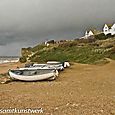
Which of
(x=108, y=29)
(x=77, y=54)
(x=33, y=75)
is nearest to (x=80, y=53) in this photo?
(x=77, y=54)

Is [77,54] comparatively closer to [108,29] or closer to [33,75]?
[33,75]

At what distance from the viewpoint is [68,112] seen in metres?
11.5

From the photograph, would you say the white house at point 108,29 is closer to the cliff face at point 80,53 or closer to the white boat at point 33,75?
the cliff face at point 80,53

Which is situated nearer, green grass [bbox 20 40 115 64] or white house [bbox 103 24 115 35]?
green grass [bbox 20 40 115 64]

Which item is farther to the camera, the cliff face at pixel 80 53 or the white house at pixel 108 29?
the white house at pixel 108 29

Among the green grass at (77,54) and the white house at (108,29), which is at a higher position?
the white house at (108,29)

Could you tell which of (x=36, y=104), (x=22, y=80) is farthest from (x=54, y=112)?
(x=22, y=80)

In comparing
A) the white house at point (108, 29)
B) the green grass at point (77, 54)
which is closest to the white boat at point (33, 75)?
the green grass at point (77, 54)

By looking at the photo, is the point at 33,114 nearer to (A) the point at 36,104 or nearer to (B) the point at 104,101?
(A) the point at 36,104

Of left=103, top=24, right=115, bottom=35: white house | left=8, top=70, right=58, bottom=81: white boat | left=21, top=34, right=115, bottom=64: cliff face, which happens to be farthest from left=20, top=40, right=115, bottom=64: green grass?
left=103, top=24, right=115, bottom=35: white house

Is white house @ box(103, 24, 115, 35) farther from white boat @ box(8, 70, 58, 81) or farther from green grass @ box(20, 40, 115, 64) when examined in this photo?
white boat @ box(8, 70, 58, 81)

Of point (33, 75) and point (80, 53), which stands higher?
point (80, 53)

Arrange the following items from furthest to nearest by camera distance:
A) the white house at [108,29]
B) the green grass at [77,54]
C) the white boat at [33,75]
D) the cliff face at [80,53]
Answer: the white house at [108,29], the cliff face at [80,53], the green grass at [77,54], the white boat at [33,75]

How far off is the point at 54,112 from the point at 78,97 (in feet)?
12.9
